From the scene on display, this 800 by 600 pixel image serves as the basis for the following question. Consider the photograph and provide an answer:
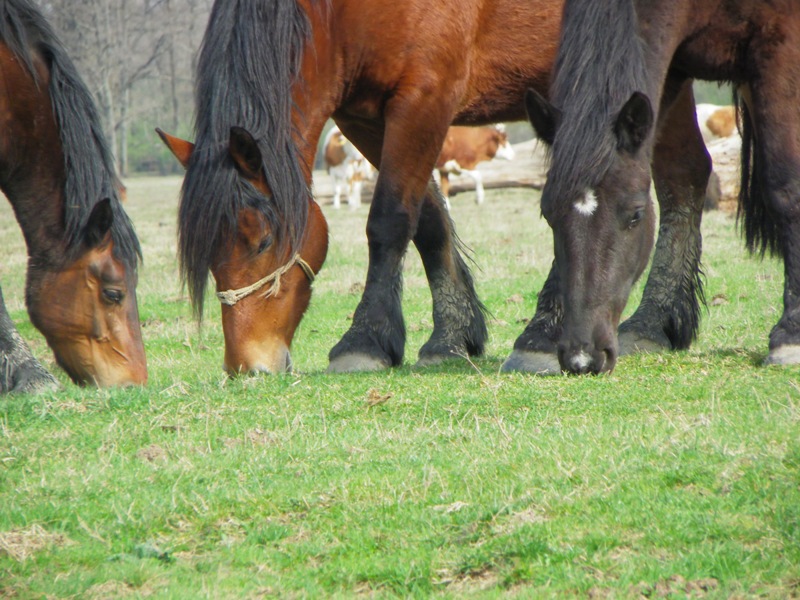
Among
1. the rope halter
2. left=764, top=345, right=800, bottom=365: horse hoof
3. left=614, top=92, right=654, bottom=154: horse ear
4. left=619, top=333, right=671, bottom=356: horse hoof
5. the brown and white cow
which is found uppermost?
the brown and white cow

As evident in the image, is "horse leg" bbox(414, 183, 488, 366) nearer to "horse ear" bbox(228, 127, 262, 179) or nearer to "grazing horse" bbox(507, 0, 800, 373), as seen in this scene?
"grazing horse" bbox(507, 0, 800, 373)

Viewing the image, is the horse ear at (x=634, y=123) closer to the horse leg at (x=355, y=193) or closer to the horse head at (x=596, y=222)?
the horse head at (x=596, y=222)

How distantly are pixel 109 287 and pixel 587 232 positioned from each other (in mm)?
2679

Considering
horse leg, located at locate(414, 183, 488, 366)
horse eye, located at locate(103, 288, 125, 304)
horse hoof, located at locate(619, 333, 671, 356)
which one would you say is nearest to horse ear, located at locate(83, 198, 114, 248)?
horse eye, located at locate(103, 288, 125, 304)

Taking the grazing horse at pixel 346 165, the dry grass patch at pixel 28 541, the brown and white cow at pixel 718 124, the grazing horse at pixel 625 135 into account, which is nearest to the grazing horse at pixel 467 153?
the grazing horse at pixel 346 165

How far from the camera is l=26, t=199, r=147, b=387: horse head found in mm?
5414

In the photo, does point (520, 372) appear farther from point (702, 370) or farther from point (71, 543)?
point (71, 543)

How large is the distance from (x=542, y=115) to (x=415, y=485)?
6.59ft

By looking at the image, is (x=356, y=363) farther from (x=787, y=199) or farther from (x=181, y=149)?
(x=787, y=199)

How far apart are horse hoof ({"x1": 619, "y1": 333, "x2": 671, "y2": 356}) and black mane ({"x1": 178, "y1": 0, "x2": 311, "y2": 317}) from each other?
79.0 inches

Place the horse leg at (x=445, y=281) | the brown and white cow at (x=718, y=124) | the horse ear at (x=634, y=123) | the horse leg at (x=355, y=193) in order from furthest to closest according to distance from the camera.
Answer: the horse leg at (x=355, y=193) < the brown and white cow at (x=718, y=124) < the horse leg at (x=445, y=281) < the horse ear at (x=634, y=123)

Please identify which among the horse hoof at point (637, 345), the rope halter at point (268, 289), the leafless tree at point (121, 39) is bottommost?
the horse hoof at point (637, 345)

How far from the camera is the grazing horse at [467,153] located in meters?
21.6

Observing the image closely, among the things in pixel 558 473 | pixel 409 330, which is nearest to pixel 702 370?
pixel 558 473
